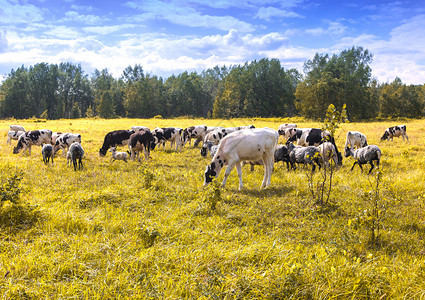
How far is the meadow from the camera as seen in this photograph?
3686 millimetres

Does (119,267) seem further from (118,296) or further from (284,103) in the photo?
(284,103)

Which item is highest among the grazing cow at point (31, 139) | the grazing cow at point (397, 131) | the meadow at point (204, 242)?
the grazing cow at point (397, 131)

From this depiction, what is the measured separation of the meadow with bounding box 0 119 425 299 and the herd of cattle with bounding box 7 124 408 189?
126 centimetres

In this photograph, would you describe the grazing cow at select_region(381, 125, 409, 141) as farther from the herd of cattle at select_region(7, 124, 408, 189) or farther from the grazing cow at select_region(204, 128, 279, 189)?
the grazing cow at select_region(204, 128, 279, 189)

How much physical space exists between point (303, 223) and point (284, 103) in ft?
259

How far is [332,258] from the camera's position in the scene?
4461 millimetres

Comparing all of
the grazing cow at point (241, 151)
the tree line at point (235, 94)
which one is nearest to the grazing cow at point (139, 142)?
the grazing cow at point (241, 151)

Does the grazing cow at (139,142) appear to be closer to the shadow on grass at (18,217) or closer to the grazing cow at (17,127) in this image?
the shadow on grass at (18,217)

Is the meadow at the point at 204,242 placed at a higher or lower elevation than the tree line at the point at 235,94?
lower

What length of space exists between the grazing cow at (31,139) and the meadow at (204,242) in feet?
29.5

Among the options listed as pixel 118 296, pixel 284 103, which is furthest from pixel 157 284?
pixel 284 103

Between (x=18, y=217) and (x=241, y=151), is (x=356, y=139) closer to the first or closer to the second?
(x=241, y=151)

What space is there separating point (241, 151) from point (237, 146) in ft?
0.79

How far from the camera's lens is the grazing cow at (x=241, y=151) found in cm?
948
